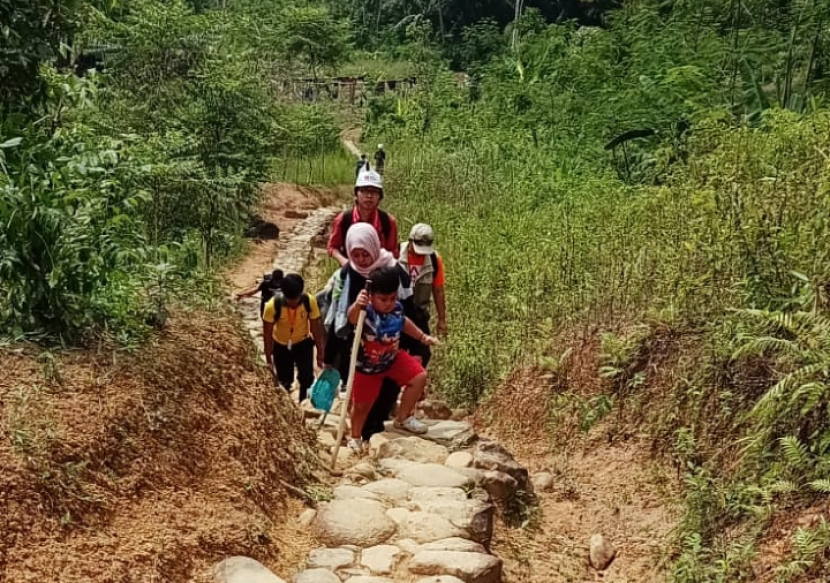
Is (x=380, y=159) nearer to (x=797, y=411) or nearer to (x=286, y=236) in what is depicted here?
(x=286, y=236)

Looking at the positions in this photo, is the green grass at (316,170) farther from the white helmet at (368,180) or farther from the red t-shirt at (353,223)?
the white helmet at (368,180)

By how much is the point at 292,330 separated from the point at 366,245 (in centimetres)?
115

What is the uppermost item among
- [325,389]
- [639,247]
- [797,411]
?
[639,247]

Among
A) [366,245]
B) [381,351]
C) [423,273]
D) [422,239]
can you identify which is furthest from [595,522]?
[422,239]

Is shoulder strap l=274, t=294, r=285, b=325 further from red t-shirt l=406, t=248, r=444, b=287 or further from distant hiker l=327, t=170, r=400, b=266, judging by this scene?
red t-shirt l=406, t=248, r=444, b=287

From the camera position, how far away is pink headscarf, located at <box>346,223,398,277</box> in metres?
4.81

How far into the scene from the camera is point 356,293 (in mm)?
4883

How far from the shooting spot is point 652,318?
5.06 metres

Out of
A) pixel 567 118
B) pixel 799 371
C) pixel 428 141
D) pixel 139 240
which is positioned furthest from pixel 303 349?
pixel 428 141

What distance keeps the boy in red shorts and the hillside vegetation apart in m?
1.07

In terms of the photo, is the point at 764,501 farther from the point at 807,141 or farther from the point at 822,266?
the point at 807,141

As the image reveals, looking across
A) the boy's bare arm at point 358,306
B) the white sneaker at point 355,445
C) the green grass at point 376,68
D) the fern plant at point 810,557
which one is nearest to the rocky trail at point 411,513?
the white sneaker at point 355,445

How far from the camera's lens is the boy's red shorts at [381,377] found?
189 inches

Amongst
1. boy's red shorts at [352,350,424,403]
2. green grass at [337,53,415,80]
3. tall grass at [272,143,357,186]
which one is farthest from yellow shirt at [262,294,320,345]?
green grass at [337,53,415,80]
